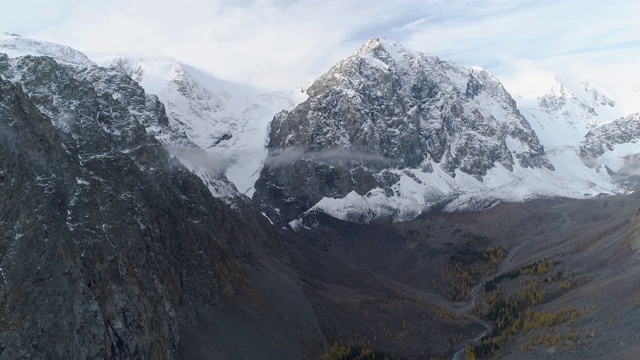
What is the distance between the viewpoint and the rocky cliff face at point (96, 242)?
87750mm

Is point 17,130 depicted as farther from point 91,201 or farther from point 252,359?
point 252,359

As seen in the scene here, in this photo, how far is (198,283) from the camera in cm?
13600

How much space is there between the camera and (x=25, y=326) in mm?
83062

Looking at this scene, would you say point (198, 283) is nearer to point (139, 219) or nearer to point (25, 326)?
point (139, 219)

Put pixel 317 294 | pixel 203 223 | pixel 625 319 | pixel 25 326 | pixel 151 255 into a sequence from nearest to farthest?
pixel 25 326 → pixel 151 255 → pixel 625 319 → pixel 203 223 → pixel 317 294

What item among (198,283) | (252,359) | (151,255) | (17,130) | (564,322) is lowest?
(564,322)

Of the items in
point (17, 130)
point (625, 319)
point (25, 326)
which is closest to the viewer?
point (25, 326)

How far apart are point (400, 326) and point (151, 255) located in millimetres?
74671

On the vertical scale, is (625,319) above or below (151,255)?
below

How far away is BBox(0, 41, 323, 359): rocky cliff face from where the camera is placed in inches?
3455

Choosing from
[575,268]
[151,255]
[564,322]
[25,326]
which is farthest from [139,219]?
[575,268]

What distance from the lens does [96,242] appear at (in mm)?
104562

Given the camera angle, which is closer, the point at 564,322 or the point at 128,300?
the point at 128,300

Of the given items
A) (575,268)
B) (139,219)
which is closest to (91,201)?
(139,219)
